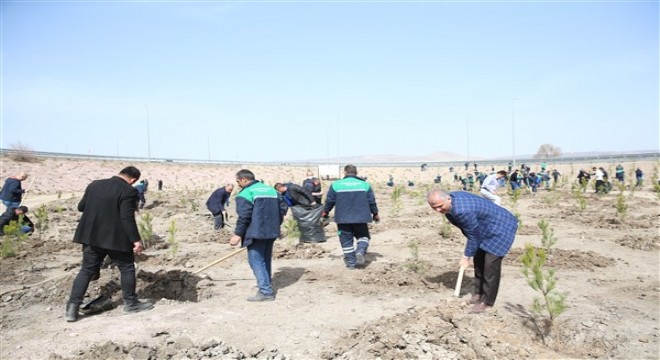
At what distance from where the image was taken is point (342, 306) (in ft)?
17.3

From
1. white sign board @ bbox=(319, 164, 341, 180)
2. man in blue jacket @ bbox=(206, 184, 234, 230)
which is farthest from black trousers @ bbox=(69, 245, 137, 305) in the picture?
white sign board @ bbox=(319, 164, 341, 180)

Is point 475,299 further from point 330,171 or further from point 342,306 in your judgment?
point 330,171

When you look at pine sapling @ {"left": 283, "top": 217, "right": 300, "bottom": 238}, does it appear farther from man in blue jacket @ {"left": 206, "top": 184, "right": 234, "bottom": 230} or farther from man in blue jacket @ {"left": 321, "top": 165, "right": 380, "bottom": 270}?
man in blue jacket @ {"left": 206, "top": 184, "right": 234, "bottom": 230}

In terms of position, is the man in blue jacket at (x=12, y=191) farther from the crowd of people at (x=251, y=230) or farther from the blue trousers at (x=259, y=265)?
the blue trousers at (x=259, y=265)

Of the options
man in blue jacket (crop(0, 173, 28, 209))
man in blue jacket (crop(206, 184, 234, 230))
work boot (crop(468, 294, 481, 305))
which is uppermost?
man in blue jacket (crop(0, 173, 28, 209))

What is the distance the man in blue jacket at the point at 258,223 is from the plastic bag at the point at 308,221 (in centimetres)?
376

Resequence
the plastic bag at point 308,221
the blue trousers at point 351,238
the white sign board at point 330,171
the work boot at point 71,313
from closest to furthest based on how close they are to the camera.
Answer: the work boot at point 71,313, the blue trousers at point 351,238, the plastic bag at point 308,221, the white sign board at point 330,171

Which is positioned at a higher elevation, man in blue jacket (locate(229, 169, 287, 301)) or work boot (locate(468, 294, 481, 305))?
man in blue jacket (locate(229, 169, 287, 301))

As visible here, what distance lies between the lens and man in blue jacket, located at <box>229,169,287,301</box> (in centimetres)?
540

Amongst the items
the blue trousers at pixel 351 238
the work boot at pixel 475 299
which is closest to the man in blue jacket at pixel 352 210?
the blue trousers at pixel 351 238

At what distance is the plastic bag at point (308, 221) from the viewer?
9445mm

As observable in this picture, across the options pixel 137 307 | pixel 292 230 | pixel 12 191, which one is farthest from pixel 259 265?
pixel 12 191

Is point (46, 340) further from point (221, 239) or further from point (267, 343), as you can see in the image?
point (221, 239)

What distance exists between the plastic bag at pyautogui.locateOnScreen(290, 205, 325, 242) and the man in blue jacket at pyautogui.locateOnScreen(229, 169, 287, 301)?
3.76m
